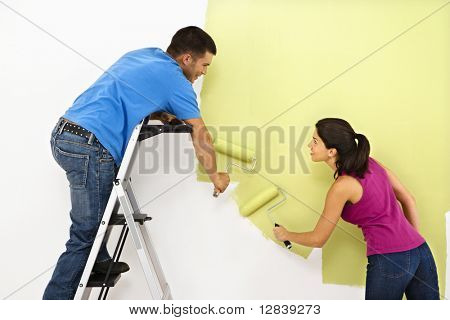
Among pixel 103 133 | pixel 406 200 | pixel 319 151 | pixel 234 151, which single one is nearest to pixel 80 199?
pixel 103 133

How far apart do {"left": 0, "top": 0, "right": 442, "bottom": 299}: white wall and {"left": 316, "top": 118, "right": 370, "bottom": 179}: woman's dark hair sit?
1.41 feet

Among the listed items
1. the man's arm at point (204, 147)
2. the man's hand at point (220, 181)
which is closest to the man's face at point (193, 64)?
the man's arm at point (204, 147)

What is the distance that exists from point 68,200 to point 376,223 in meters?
1.24

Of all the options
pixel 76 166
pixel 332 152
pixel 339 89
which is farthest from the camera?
pixel 339 89

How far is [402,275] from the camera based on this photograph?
1.44 metres

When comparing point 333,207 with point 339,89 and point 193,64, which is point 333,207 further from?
point 193,64

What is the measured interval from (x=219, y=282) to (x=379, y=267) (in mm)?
634

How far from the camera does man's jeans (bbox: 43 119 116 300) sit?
4.59 feet

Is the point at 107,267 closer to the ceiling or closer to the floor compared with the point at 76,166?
closer to the floor

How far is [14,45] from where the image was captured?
1898 millimetres

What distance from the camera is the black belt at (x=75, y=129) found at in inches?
55.3

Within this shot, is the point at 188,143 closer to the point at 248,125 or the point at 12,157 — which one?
the point at 248,125

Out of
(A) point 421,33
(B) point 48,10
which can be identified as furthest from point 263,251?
(B) point 48,10

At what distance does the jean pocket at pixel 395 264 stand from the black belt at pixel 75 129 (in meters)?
1.05
